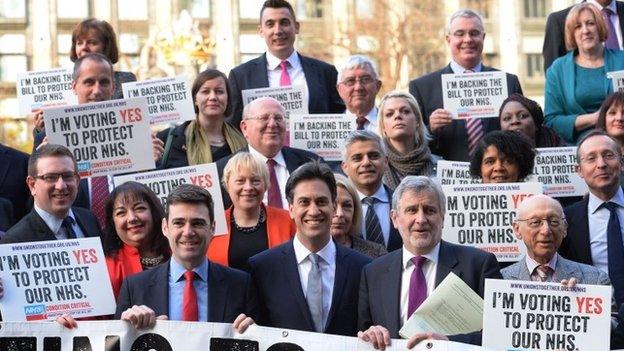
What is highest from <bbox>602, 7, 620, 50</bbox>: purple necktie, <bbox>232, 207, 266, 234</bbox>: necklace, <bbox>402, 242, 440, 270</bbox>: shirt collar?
<bbox>602, 7, 620, 50</bbox>: purple necktie

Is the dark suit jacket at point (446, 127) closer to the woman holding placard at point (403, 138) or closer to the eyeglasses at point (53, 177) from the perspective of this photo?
the woman holding placard at point (403, 138)

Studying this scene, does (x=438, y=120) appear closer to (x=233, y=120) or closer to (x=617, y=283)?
(x=233, y=120)

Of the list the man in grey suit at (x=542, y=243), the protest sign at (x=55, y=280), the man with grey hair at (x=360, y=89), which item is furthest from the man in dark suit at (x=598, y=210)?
the protest sign at (x=55, y=280)

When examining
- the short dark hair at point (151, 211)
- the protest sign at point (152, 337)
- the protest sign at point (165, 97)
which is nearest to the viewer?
the protest sign at point (152, 337)

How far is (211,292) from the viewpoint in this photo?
39.7 feet

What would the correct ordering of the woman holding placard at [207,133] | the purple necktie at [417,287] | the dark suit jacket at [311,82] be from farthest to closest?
the dark suit jacket at [311,82], the woman holding placard at [207,133], the purple necktie at [417,287]

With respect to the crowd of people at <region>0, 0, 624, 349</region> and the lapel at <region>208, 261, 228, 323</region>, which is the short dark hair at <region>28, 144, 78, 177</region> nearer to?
the crowd of people at <region>0, 0, 624, 349</region>

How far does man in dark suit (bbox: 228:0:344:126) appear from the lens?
17156mm

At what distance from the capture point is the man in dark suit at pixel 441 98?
16.2 m

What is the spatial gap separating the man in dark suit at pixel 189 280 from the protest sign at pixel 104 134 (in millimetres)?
2752

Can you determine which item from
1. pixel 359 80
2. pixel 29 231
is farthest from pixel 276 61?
pixel 29 231

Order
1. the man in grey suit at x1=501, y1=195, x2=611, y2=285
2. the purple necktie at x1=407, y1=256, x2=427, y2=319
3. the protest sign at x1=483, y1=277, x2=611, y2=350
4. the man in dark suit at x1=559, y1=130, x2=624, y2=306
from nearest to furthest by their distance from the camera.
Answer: the protest sign at x1=483, y1=277, x2=611, y2=350, the purple necktie at x1=407, y1=256, x2=427, y2=319, the man in grey suit at x1=501, y1=195, x2=611, y2=285, the man in dark suit at x1=559, y1=130, x2=624, y2=306

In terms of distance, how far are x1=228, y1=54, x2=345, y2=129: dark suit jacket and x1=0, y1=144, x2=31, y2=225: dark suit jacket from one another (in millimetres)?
2737

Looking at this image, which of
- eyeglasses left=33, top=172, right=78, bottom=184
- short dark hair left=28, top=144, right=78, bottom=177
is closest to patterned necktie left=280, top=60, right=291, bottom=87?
short dark hair left=28, top=144, right=78, bottom=177
